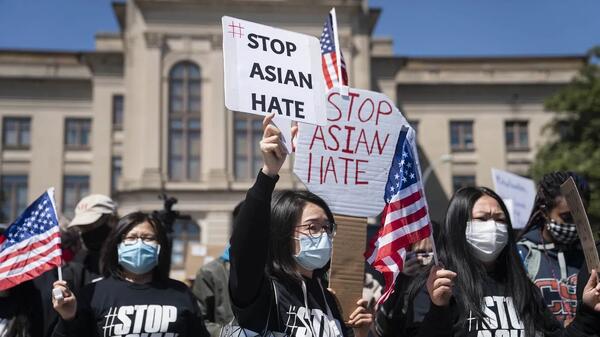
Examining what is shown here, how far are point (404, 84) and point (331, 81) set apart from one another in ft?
120

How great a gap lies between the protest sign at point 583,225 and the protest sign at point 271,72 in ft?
4.06

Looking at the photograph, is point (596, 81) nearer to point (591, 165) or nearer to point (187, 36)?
point (591, 165)

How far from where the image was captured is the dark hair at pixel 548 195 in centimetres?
471

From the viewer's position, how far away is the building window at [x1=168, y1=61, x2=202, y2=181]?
110 ft

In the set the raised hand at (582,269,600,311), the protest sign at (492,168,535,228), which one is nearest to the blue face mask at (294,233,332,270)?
the raised hand at (582,269,600,311)

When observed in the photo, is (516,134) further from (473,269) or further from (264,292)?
(264,292)

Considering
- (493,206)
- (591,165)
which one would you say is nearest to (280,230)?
(493,206)

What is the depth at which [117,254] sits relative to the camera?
14.3 feet

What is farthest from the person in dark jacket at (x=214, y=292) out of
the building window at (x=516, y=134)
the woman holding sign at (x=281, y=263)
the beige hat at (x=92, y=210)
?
the building window at (x=516, y=134)

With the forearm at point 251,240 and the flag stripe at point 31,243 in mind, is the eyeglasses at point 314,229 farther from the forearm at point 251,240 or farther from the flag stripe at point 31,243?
the flag stripe at point 31,243

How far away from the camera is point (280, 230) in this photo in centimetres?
334

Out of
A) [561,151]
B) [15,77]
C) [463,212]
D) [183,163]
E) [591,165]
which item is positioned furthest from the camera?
[15,77]

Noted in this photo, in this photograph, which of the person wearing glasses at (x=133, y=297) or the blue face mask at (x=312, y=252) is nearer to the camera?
the blue face mask at (x=312, y=252)

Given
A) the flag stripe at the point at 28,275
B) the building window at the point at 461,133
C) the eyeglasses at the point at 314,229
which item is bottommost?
the flag stripe at the point at 28,275
